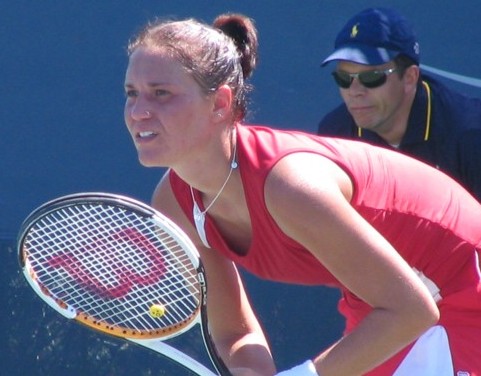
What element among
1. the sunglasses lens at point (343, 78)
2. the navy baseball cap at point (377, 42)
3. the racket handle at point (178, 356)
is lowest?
the racket handle at point (178, 356)

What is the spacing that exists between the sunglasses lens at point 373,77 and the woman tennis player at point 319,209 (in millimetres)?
1167

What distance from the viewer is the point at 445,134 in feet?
11.5

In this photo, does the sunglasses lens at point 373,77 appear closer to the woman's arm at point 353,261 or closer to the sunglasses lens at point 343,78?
the sunglasses lens at point 343,78

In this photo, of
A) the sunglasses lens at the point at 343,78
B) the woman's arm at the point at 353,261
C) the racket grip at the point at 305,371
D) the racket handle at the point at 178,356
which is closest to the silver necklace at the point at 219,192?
the woman's arm at the point at 353,261

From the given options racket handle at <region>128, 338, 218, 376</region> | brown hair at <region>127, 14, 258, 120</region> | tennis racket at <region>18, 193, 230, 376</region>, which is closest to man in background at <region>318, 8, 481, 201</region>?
tennis racket at <region>18, 193, 230, 376</region>

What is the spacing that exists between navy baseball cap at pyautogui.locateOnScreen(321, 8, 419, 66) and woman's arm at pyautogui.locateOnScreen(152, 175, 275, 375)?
1.14 meters

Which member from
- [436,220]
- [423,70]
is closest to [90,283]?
[436,220]

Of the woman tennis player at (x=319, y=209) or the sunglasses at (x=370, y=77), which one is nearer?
the woman tennis player at (x=319, y=209)

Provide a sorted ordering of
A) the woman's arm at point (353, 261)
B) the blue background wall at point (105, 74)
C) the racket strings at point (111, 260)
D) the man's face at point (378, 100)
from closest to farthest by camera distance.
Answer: the woman's arm at point (353, 261) → the racket strings at point (111, 260) → the man's face at point (378, 100) → the blue background wall at point (105, 74)

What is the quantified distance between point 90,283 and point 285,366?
1.47m

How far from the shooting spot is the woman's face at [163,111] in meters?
2.33

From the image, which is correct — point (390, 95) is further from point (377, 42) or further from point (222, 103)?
point (222, 103)

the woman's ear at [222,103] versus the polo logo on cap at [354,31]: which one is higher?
the woman's ear at [222,103]

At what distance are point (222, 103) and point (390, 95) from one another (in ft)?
4.41
